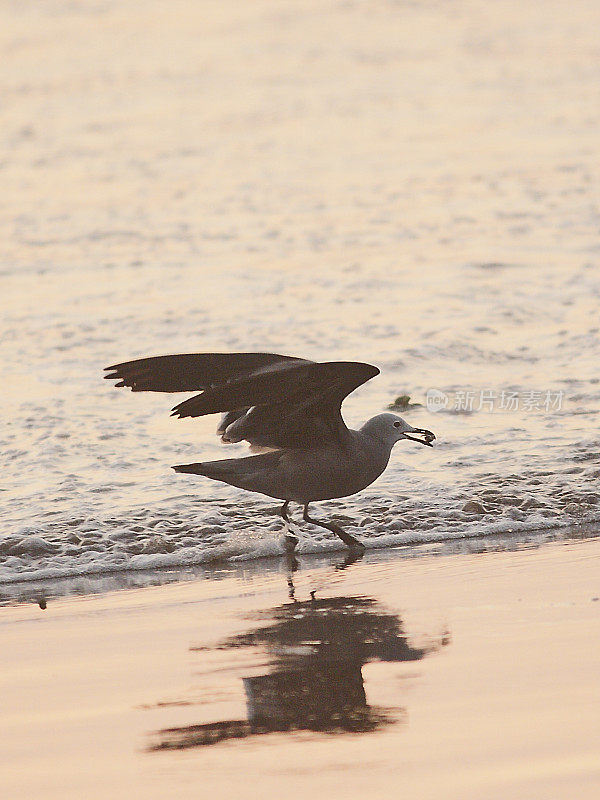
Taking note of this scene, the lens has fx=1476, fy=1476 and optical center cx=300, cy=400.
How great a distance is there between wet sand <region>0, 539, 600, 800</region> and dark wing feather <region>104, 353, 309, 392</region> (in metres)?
0.94

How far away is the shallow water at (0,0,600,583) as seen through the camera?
8.31 m

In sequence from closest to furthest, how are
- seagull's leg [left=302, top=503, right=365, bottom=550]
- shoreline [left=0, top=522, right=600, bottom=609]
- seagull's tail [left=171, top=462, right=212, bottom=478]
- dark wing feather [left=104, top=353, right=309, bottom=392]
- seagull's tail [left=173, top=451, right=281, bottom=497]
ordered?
dark wing feather [left=104, top=353, right=309, bottom=392] < shoreline [left=0, top=522, right=600, bottom=609] < seagull's tail [left=171, top=462, right=212, bottom=478] < seagull's tail [left=173, top=451, right=281, bottom=497] < seagull's leg [left=302, top=503, right=365, bottom=550]

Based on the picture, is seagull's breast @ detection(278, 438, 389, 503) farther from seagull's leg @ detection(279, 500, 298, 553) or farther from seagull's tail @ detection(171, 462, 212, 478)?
seagull's tail @ detection(171, 462, 212, 478)

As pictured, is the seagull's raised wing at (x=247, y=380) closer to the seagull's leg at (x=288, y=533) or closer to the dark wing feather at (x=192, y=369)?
the dark wing feather at (x=192, y=369)

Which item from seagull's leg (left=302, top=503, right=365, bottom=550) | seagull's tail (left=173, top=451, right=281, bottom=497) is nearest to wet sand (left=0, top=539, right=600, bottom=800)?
seagull's leg (left=302, top=503, right=365, bottom=550)

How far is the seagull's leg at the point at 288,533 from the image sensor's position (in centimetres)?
757

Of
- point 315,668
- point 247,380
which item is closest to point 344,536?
point 247,380

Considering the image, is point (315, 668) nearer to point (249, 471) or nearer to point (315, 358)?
point (249, 471)

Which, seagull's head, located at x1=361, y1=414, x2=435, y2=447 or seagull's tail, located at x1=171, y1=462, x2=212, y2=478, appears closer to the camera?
seagull's tail, located at x1=171, y1=462, x2=212, y2=478

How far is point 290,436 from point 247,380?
1.01 metres

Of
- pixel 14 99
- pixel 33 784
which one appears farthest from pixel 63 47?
pixel 33 784

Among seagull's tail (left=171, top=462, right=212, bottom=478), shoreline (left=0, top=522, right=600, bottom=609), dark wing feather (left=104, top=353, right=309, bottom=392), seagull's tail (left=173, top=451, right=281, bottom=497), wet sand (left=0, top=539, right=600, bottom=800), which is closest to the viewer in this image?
wet sand (left=0, top=539, right=600, bottom=800)

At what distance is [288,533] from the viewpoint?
774 centimetres

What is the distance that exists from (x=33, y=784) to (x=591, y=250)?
38.5 feet
